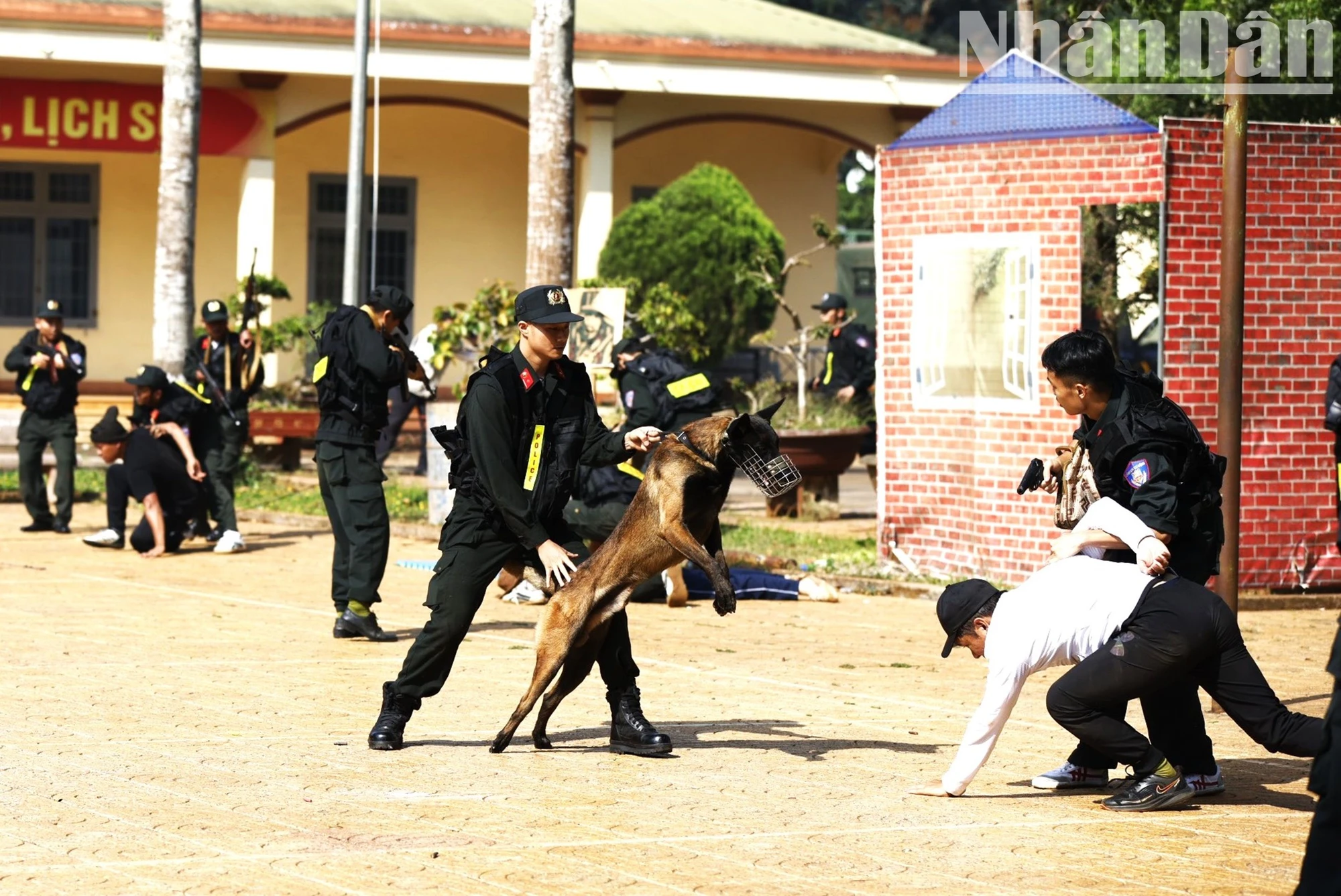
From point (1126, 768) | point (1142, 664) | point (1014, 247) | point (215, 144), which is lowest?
point (1126, 768)

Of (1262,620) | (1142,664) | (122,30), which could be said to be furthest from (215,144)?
(1142,664)

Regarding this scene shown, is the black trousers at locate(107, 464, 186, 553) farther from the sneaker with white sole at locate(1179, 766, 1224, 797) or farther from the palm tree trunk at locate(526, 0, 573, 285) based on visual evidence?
the sneaker with white sole at locate(1179, 766, 1224, 797)

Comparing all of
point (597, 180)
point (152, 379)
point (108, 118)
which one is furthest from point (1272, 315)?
point (108, 118)

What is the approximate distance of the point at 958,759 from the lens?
678 centimetres

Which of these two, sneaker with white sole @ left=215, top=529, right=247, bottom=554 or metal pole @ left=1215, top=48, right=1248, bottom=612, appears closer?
metal pole @ left=1215, top=48, right=1248, bottom=612

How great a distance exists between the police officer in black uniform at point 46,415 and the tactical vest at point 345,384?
597 cm

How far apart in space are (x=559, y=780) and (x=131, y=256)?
20.0m

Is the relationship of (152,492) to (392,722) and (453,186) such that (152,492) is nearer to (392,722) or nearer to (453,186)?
(392,722)

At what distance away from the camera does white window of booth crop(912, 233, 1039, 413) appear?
1297 cm

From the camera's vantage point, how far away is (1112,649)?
6.73 meters

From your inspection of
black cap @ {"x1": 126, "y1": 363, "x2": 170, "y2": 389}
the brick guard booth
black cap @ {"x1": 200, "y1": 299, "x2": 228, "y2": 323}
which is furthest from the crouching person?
the brick guard booth

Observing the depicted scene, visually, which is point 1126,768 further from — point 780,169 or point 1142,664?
point 780,169

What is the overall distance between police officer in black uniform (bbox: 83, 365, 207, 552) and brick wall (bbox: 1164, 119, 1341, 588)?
725 cm

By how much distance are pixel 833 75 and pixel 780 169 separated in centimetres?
309
